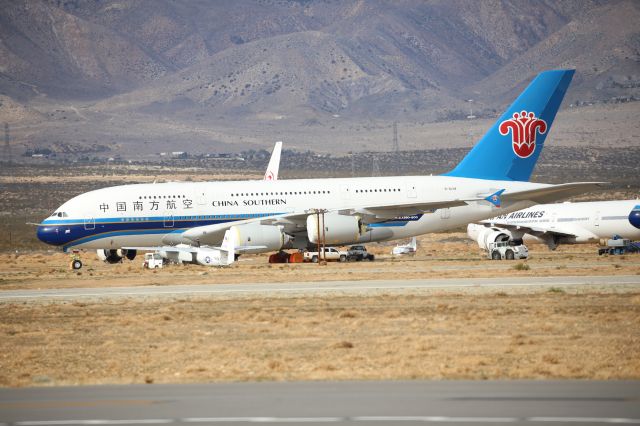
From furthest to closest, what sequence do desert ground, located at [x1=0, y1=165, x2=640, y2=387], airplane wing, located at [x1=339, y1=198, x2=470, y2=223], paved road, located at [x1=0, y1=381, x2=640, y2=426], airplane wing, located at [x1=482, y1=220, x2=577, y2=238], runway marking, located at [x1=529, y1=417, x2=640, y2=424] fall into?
airplane wing, located at [x1=482, y1=220, x2=577, y2=238] → airplane wing, located at [x1=339, y1=198, x2=470, y2=223] → desert ground, located at [x1=0, y1=165, x2=640, y2=387] → paved road, located at [x1=0, y1=381, x2=640, y2=426] → runway marking, located at [x1=529, y1=417, x2=640, y2=424]

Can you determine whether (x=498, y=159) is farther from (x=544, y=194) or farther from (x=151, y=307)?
(x=151, y=307)

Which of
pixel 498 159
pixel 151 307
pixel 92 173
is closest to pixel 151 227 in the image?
pixel 498 159

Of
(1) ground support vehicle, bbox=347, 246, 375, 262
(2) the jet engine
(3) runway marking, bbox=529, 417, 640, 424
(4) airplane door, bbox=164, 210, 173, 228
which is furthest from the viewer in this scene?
(1) ground support vehicle, bbox=347, 246, 375, 262

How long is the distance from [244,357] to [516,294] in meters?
14.1

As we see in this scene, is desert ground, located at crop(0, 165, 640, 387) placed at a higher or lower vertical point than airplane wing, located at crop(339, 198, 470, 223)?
lower

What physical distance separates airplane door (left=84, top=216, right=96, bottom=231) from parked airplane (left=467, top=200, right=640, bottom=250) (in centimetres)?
2486

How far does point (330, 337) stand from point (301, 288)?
13.0 meters

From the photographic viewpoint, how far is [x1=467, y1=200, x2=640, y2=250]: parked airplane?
73000 mm

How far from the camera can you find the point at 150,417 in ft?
55.8

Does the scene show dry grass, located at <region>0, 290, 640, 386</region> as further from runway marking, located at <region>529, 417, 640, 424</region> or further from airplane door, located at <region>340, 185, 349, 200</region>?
airplane door, located at <region>340, 185, 349, 200</region>

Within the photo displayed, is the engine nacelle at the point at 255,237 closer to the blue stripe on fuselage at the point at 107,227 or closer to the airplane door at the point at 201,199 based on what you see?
the blue stripe on fuselage at the point at 107,227

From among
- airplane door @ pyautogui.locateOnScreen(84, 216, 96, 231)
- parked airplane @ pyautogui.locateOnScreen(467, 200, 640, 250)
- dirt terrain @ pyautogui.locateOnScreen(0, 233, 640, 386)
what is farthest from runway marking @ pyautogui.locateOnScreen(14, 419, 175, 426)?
parked airplane @ pyautogui.locateOnScreen(467, 200, 640, 250)

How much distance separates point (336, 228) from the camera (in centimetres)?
5628

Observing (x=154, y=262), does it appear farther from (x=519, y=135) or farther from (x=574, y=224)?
(x=574, y=224)
